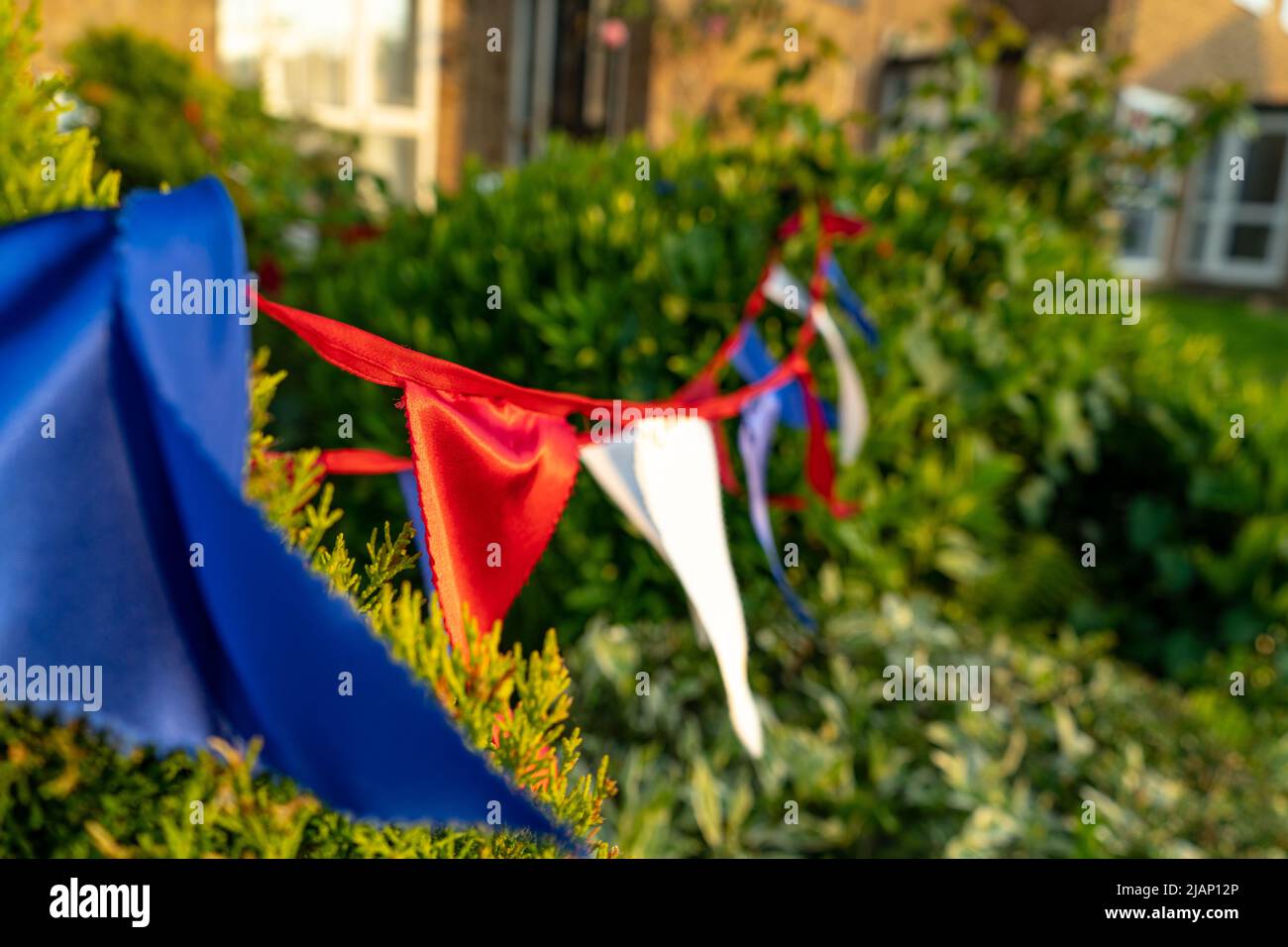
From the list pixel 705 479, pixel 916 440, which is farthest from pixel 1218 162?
pixel 705 479

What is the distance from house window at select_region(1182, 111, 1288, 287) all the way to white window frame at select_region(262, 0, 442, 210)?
17.8m

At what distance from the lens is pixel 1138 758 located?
2.45m

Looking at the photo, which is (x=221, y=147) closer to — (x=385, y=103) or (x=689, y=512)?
(x=689, y=512)

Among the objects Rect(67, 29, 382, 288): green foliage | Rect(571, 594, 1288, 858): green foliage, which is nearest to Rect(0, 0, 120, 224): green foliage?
Rect(571, 594, 1288, 858): green foliage

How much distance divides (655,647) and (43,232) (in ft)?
7.42

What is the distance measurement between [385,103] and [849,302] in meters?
8.37

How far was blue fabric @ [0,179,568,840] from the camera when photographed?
22.8 inches

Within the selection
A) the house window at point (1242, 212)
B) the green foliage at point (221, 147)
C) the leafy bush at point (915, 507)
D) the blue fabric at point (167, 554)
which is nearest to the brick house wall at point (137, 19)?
the green foliage at point (221, 147)

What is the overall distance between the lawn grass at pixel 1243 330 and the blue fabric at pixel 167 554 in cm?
909

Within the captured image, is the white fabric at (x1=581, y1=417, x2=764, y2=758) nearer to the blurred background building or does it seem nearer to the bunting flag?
the bunting flag

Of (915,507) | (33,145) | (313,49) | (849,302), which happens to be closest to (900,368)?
(849,302)

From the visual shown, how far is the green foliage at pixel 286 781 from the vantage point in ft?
2.69
